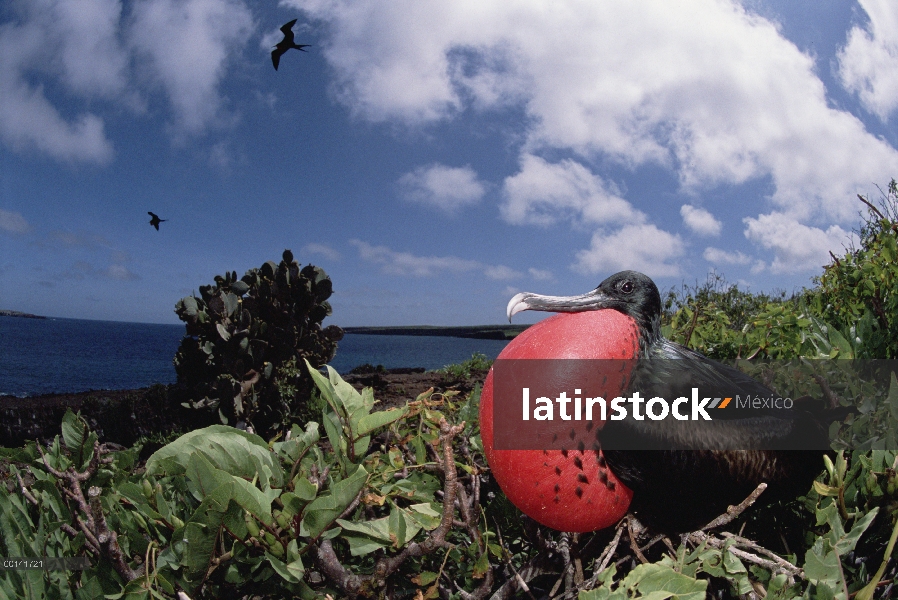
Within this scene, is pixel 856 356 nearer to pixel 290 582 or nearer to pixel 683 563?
pixel 683 563

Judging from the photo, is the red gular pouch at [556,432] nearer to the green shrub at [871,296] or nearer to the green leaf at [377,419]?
the green leaf at [377,419]

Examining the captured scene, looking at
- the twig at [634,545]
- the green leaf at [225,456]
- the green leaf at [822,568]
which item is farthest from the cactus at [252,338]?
the green leaf at [822,568]

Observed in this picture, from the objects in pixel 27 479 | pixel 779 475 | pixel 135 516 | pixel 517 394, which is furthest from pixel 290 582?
pixel 27 479

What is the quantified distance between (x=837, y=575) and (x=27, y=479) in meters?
4.10

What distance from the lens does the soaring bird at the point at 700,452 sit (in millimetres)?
1173

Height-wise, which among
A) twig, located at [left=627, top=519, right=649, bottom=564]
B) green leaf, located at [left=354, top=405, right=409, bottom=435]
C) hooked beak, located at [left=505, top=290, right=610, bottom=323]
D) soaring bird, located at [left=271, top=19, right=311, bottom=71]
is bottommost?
twig, located at [left=627, top=519, right=649, bottom=564]

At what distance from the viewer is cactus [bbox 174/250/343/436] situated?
16.2ft

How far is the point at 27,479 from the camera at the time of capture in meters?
3.36

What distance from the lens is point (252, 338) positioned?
16.4 ft

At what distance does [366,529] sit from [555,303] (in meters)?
0.85

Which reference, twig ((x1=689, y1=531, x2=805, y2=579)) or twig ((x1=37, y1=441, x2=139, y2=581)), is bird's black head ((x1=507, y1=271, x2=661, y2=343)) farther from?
twig ((x1=37, y1=441, x2=139, y2=581))

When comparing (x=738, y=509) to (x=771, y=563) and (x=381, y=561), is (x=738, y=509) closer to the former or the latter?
(x=771, y=563)

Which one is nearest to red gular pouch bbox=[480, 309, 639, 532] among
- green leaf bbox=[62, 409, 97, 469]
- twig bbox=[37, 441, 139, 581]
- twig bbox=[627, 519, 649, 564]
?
twig bbox=[627, 519, 649, 564]

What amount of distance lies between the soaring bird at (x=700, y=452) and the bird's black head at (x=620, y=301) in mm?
74
